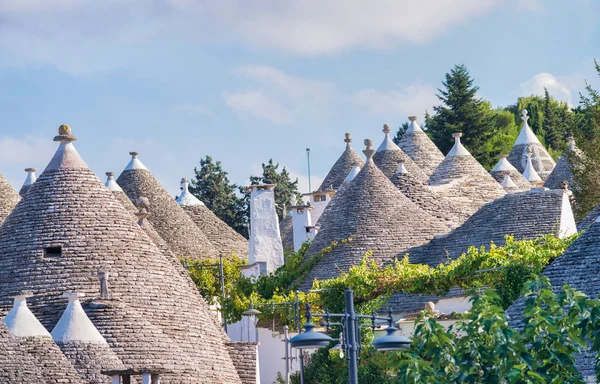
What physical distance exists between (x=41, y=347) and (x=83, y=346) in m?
1.05

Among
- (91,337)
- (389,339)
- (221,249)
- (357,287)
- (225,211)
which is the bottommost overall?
(389,339)

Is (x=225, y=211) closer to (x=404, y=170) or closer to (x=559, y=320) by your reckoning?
(x=404, y=170)

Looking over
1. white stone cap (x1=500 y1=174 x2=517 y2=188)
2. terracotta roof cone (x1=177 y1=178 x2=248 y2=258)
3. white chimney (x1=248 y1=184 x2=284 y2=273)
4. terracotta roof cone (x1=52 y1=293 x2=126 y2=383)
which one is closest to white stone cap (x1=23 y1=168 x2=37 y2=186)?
terracotta roof cone (x1=177 y1=178 x2=248 y2=258)

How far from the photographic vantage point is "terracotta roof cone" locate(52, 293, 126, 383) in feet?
91.6

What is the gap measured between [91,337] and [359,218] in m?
14.3

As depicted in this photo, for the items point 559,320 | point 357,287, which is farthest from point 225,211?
point 559,320

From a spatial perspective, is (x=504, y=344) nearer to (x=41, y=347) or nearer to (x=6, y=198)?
(x=41, y=347)

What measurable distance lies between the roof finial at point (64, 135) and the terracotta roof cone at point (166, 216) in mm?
13051

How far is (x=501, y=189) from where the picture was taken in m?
49.0

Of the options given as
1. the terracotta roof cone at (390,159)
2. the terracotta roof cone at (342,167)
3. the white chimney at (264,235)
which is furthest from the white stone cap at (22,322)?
the terracotta roof cone at (342,167)

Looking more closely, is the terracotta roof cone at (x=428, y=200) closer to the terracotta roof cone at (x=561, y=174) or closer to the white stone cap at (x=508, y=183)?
the white stone cap at (x=508, y=183)

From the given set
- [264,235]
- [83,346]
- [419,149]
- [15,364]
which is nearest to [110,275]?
[83,346]

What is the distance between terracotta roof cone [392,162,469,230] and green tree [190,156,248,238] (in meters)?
26.1

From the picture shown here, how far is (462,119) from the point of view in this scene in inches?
2908
